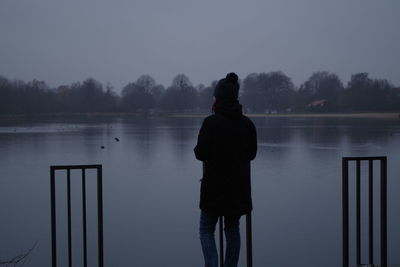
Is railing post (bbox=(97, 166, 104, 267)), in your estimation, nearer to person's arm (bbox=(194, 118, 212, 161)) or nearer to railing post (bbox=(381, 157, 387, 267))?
person's arm (bbox=(194, 118, 212, 161))

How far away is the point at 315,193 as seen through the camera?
1066cm

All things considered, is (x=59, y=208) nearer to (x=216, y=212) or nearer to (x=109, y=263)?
(x=109, y=263)

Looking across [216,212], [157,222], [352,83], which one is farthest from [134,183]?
[352,83]

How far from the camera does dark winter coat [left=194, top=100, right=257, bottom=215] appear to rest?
3.21m

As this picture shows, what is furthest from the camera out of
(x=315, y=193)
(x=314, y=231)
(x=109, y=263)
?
(x=315, y=193)

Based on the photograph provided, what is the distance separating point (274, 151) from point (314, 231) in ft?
42.0

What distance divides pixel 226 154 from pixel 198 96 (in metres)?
94.2

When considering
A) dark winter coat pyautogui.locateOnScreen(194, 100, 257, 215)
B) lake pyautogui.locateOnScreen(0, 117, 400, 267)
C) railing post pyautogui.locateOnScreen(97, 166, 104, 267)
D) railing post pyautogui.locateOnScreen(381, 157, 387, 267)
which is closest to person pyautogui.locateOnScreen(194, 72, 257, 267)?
dark winter coat pyautogui.locateOnScreen(194, 100, 257, 215)

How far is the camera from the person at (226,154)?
3.21 metres

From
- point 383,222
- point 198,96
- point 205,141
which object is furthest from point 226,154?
point 198,96

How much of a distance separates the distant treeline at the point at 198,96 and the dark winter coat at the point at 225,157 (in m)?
77.8

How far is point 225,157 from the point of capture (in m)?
3.24

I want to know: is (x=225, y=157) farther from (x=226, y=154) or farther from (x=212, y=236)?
(x=212, y=236)

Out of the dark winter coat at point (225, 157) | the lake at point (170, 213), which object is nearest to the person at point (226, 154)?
the dark winter coat at point (225, 157)
